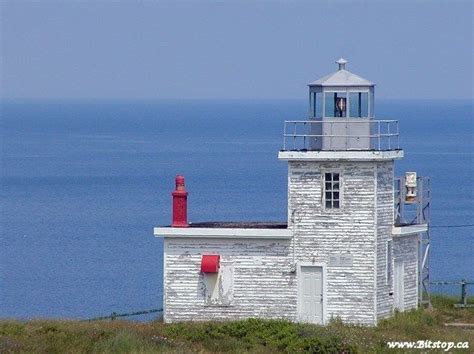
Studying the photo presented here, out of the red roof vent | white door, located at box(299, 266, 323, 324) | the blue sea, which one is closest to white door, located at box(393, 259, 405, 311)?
white door, located at box(299, 266, 323, 324)

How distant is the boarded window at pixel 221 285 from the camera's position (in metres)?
30.5

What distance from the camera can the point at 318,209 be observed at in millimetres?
30156

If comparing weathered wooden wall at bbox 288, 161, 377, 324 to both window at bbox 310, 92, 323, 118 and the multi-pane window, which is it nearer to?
the multi-pane window

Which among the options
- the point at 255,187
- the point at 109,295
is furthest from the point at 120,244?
the point at 255,187

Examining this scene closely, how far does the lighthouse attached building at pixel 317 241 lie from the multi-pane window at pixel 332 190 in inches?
0.8

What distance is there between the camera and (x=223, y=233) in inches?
1196

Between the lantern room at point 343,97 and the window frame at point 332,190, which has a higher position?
the lantern room at point 343,97

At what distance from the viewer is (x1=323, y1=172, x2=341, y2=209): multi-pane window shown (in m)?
30.1

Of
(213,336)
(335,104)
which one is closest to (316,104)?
(335,104)

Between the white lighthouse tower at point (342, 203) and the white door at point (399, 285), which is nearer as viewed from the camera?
the white lighthouse tower at point (342, 203)

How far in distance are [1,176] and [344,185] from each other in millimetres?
81530

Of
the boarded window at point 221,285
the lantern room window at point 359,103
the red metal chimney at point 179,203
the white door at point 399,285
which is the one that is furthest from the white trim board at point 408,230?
the red metal chimney at point 179,203

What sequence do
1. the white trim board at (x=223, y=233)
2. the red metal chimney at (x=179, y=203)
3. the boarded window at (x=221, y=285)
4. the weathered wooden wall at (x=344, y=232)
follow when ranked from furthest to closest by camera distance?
the red metal chimney at (x=179, y=203), the boarded window at (x=221, y=285), the white trim board at (x=223, y=233), the weathered wooden wall at (x=344, y=232)

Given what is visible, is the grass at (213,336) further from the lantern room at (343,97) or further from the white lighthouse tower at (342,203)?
the lantern room at (343,97)
